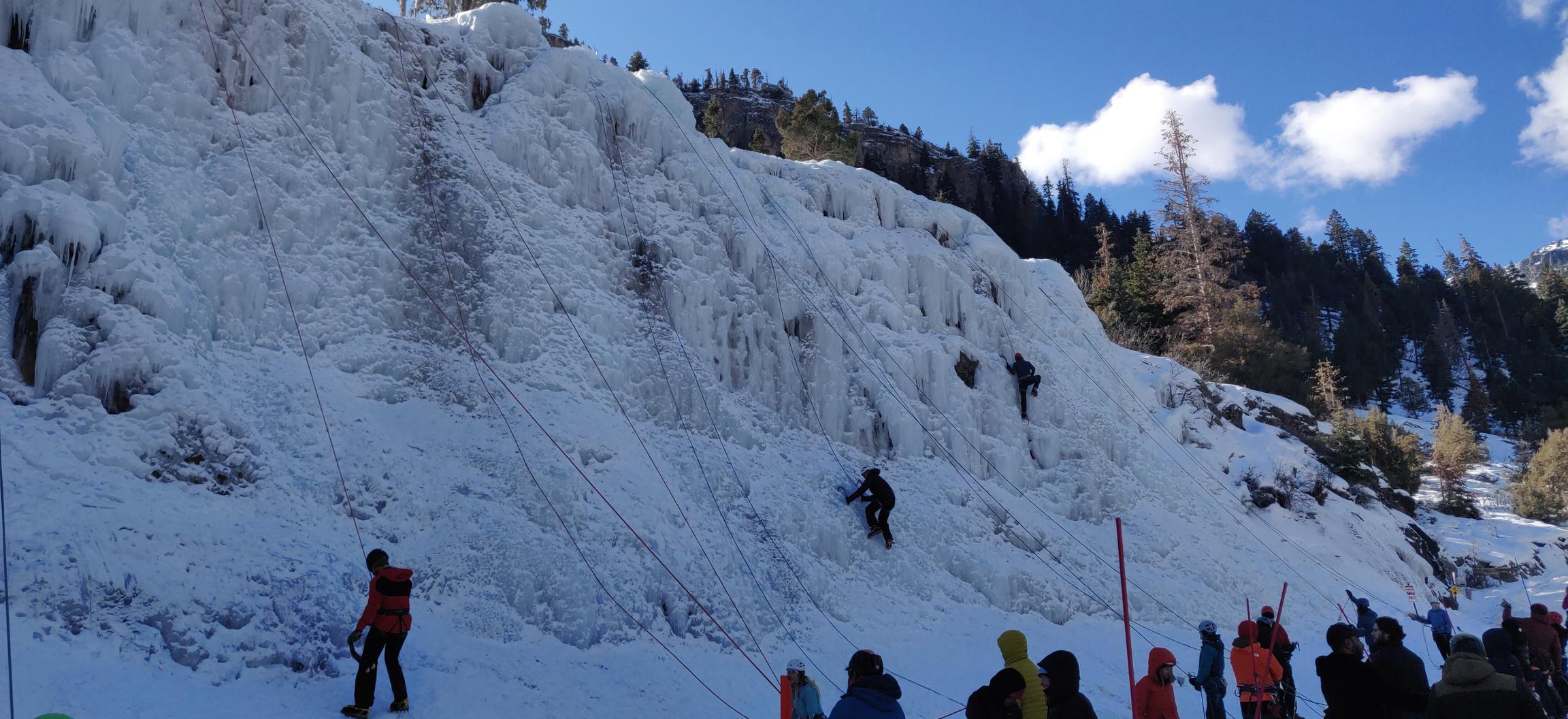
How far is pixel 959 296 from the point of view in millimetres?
19125

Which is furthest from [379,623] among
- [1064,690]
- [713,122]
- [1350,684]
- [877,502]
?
[713,122]

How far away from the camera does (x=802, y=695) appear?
6426mm

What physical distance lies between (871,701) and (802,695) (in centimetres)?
255

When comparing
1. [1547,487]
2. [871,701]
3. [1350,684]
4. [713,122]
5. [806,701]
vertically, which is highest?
[713,122]

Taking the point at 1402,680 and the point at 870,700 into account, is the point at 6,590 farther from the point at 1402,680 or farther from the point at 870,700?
the point at 1402,680

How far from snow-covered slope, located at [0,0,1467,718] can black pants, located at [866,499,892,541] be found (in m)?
0.30

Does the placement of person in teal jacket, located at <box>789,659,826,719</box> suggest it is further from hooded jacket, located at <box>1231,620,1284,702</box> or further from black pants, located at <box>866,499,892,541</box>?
black pants, located at <box>866,499,892,541</box>

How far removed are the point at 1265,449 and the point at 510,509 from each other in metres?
20.8

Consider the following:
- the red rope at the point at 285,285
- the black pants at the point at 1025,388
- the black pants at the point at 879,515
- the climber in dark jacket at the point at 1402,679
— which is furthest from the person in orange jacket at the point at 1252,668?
the black pants at the point at 1025,388

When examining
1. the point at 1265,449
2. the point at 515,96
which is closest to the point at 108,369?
the point at 515,96

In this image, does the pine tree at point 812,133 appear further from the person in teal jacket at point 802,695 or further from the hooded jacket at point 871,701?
the hooded jacket at point 871,701

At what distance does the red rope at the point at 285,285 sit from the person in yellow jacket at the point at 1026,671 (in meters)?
7.13

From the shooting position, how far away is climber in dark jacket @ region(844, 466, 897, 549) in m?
13.3

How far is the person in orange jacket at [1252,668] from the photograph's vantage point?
7816mm
